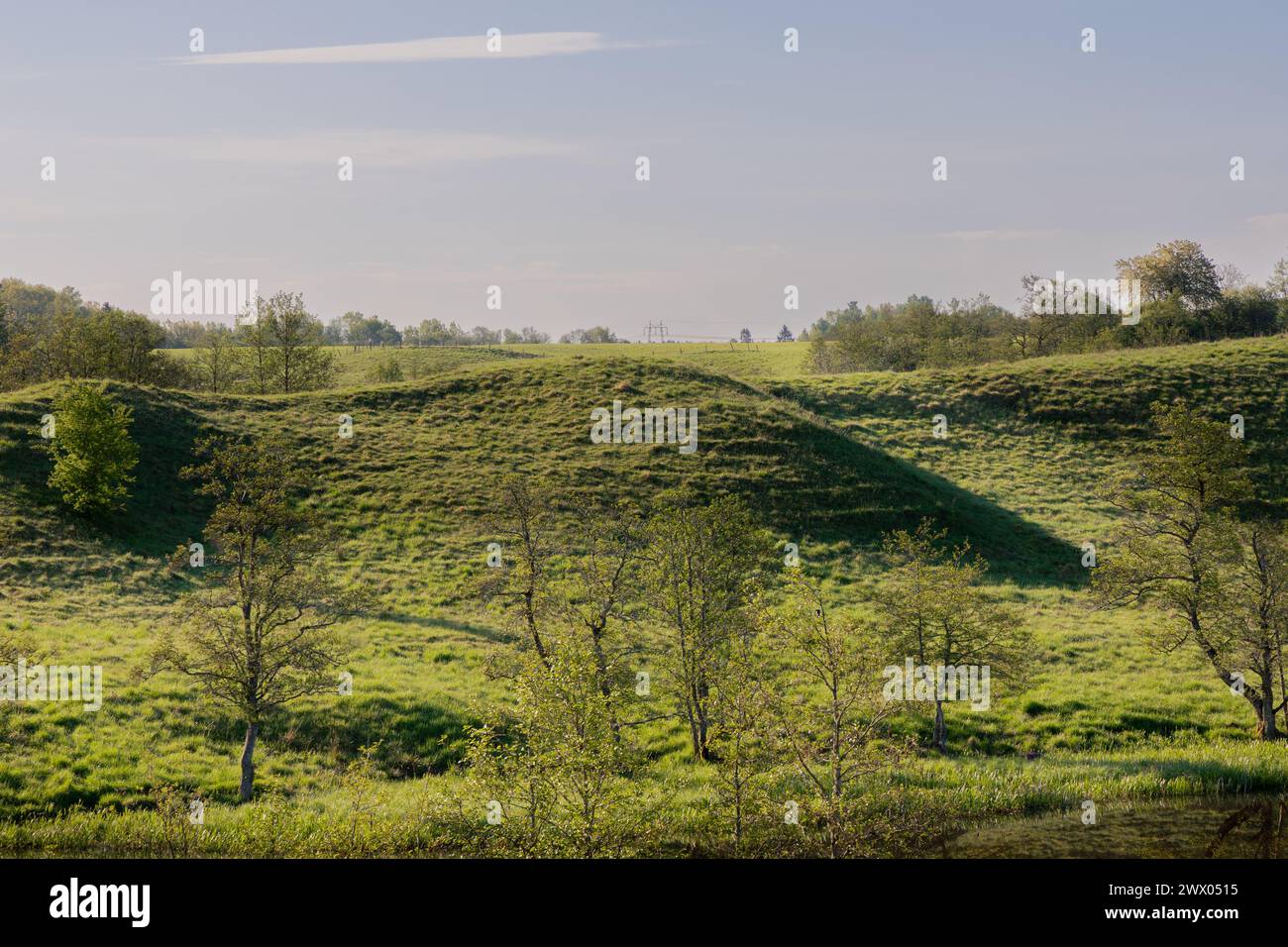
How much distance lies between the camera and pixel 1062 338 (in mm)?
98625

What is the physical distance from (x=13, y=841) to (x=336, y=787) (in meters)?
7.10

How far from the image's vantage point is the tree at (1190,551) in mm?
28469

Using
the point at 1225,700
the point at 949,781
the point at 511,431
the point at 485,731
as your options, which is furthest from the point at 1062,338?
the point at 485,731

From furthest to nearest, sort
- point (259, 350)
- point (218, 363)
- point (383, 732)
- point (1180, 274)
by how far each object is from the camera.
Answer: point (1180, 274), point (218, 363), point (259, 350), point (383, 732)

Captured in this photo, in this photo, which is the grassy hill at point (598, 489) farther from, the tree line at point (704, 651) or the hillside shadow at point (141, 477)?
the tree line at point (704, 651)

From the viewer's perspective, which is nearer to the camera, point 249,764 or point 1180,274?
point 249,764

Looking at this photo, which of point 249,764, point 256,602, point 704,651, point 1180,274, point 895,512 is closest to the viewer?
point 249,764

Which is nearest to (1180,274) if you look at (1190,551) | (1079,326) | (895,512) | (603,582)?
(1079,326)

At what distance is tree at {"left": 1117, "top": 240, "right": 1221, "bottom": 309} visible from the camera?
348 ft

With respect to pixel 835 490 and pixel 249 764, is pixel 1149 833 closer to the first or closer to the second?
pixel 249 764

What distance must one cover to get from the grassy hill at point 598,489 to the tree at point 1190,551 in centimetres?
260

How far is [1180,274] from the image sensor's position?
4225 inches

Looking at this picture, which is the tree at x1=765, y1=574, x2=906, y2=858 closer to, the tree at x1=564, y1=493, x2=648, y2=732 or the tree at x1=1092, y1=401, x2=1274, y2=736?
the tree at x1=564, y1=493, x2=648, y2=732

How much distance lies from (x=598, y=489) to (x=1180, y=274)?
297 ft
